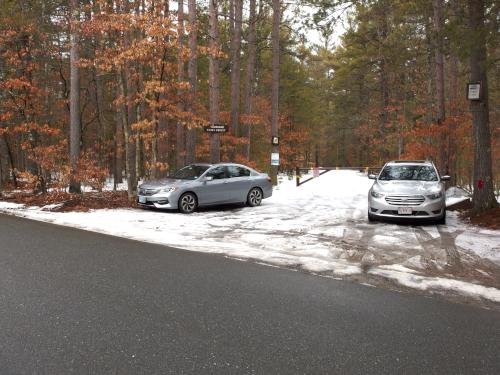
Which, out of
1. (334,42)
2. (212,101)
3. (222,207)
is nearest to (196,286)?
(222,207)

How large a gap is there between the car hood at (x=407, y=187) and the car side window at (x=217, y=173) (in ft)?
17.0

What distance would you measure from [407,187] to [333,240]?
3.40m

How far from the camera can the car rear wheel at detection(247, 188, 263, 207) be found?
49.2 feet

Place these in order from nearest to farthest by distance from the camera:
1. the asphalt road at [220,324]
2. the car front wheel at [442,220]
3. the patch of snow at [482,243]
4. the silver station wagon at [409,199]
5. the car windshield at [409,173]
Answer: the asphalt road at [220,324] < the patch of snow at [482,243] < the silver station wagon at [409,199] < the car front wheel at [442,220] < the car windshield at [409,173]

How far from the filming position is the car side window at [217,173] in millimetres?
13984

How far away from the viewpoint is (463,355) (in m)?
3.66

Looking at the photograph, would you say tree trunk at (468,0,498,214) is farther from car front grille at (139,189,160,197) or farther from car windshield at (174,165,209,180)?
car front grille at (139,189,160,197)

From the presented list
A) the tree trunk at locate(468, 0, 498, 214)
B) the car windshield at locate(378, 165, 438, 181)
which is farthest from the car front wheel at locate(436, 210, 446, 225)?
the car windshield at locate(378, 165, 438, 181)

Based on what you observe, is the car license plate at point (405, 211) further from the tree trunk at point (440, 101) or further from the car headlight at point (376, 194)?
the tree trunk at point (440, 101)

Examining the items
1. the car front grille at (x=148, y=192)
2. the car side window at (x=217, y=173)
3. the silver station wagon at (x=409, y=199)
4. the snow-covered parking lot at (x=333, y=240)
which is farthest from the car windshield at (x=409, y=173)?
the car front grille at (x=148, y=192)

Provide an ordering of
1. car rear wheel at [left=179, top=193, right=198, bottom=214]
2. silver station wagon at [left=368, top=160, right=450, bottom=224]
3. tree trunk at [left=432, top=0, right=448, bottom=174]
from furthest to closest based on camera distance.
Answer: tree trunk at [left=432, top=0, right=448, bottom=174], car rear wheel at [left=179, top=193, right=198, bottom=214], silver station wagon at [left=368, top=160, right=450, bottom=224]

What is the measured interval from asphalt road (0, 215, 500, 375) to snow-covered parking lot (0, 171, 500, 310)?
30.0 inches

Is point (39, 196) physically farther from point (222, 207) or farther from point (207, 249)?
point (207, 249)

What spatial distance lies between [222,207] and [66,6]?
13814mm
